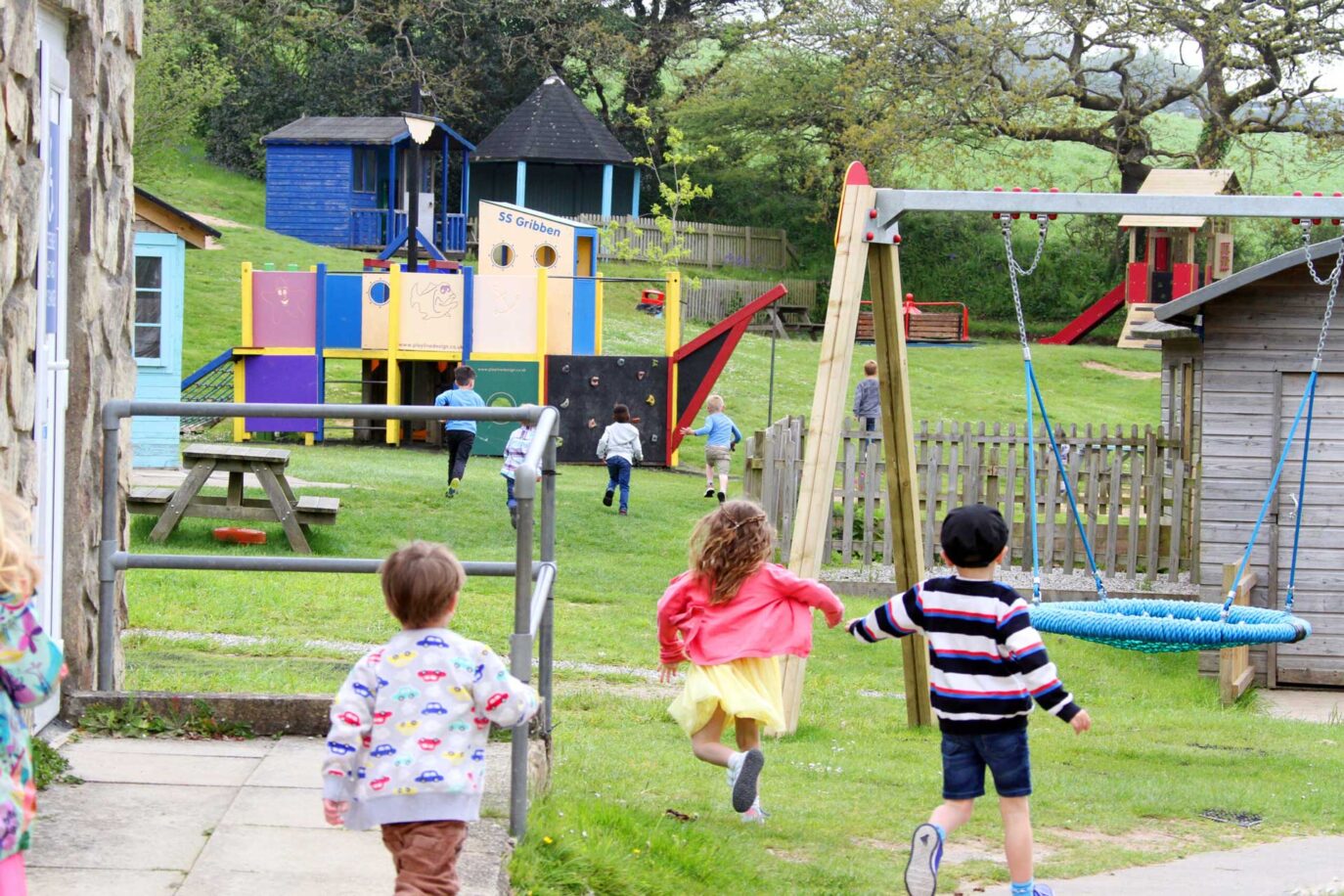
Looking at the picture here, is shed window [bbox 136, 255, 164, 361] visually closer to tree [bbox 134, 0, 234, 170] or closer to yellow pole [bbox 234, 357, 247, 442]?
yellow pole [bbox 234, 357, 247, 442]

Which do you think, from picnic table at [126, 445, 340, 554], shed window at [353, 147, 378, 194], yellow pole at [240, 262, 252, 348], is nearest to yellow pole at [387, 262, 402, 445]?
yellow pole at [240, 262, 252, 348]

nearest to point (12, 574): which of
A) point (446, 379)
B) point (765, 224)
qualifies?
point (446, 379)

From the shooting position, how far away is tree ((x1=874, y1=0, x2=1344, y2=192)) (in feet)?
124

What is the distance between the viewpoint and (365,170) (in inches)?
1674

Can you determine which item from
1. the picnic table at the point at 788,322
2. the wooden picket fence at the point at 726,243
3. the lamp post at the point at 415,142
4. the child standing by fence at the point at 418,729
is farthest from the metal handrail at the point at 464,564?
the wooden picket fence at the point at 726,243

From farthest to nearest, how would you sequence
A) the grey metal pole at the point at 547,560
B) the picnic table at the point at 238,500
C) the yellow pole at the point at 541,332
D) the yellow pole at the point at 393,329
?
the yellow pole at the point at 393,329 < the yellow pole at the point at 541,332 < the picnic table at the point at 238,500 < the grey metal pole at the point at 547,560

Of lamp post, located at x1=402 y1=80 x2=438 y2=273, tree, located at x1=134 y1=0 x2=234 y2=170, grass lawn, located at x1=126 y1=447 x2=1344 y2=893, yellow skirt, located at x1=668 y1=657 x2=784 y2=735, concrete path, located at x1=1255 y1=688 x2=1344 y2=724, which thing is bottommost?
concrete path, located at x1=1255 y1=688 x2=1344 y2=724

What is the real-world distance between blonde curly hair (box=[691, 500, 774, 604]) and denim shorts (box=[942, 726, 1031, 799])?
1.02 meters

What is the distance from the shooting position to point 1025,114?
133ft

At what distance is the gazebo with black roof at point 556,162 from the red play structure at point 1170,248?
57.0 ft

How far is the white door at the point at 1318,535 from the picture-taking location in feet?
40.7

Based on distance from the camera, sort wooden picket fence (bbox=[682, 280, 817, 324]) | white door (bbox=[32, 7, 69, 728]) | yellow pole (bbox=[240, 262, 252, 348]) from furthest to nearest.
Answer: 1. wooden picket fence (bbox=[682, 280, 817, 324])
2. yellow pole (bbox=[240, 262, 252, 348])
3. white door (bbox=[32, 7, 69, 728])

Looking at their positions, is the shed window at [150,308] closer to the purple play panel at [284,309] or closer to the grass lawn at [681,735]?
the grass lawn at [681,735]

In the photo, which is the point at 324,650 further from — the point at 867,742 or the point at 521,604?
the point at 521,604
